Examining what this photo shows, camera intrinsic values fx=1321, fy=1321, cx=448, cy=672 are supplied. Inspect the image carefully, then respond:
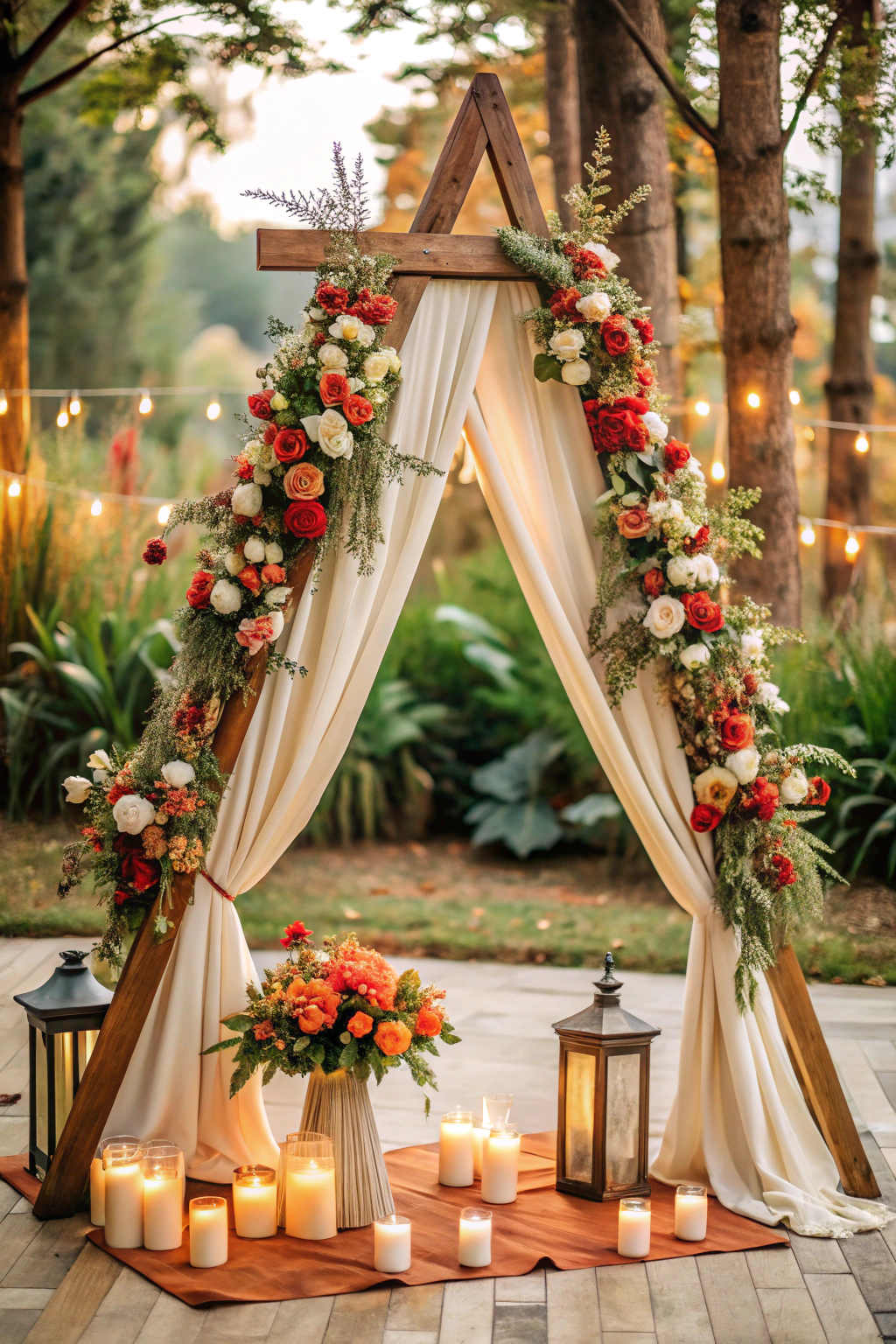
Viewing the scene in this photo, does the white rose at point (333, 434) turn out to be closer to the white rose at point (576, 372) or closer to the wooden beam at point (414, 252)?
the wooden beam at point (414, 252)

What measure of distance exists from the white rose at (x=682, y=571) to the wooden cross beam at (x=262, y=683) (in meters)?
Answer: 0.86

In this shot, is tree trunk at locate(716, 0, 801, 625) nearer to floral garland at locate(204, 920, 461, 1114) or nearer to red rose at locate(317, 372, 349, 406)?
red rose at locate(317, 372, 349, 406)

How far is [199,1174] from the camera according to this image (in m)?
3.42

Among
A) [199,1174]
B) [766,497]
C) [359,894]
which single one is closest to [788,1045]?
[199,1174]

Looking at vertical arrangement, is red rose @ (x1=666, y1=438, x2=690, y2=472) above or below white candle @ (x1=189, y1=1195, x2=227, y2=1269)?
above

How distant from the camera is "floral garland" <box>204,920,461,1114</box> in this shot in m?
3.14

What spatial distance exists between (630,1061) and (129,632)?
4667 millimetres

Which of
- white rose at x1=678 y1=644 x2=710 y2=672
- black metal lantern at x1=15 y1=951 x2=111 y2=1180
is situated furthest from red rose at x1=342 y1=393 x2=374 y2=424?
black metal lantern at x1=15 y1=951 x2=111 y2=1180

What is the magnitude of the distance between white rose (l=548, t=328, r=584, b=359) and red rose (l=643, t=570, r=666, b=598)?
1.92ft

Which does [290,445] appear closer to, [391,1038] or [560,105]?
[391,1038]

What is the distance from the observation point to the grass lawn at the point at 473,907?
590 centimetres

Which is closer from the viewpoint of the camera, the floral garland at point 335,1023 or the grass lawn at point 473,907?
the floral garland at point 335,1023

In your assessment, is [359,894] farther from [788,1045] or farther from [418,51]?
[418,51]

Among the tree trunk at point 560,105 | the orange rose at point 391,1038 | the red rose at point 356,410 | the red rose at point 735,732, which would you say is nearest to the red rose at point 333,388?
the red rose at point 356,410
